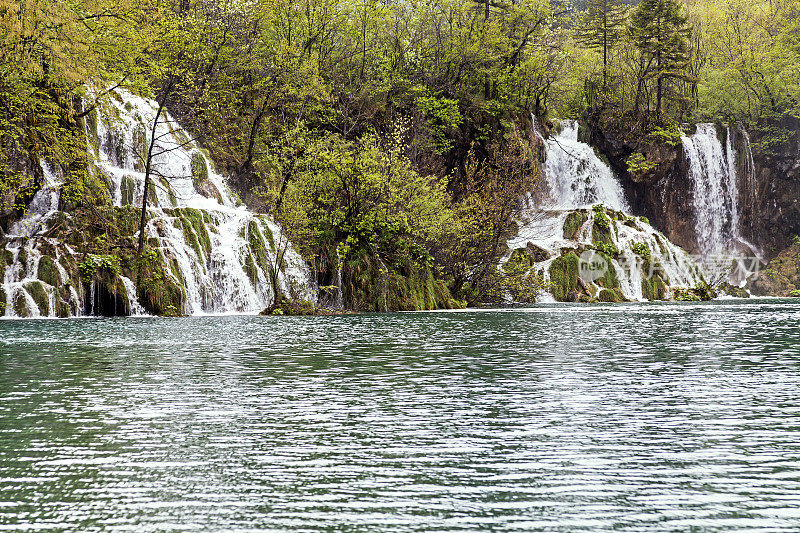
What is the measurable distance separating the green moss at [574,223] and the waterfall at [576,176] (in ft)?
21.2

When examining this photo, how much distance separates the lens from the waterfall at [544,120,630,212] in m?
67.4

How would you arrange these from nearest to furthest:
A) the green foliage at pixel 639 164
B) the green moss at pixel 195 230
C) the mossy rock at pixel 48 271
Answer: the mossy rock at pixel 48 271, the green moss at pixel 195 230, the green foliage at pixel 639 164

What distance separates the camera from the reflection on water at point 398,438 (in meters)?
7.46

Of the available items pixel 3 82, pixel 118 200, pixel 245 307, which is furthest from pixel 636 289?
pixel 3 82

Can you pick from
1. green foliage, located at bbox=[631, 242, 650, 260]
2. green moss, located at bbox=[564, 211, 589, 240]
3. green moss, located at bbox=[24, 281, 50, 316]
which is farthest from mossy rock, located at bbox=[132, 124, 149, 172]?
green foliage, located at bbox=[631, 242, 650, 260]

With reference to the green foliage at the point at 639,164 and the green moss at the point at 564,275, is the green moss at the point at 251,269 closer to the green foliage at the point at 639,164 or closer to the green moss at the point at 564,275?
the green moss at the point at 564,275

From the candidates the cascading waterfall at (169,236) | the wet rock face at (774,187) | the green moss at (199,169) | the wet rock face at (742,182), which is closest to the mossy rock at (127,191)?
the cascading waterfall at (169,236)

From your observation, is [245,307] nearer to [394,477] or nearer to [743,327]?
[743,327]

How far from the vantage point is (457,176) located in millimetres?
63062

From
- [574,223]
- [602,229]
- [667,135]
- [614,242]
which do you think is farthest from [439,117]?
[667,135]

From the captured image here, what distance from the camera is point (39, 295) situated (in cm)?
3322

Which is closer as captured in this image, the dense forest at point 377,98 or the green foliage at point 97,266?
the green foliage at point 97,266

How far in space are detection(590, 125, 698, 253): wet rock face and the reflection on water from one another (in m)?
53.2

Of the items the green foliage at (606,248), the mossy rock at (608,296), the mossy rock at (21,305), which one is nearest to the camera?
the mossy rock at (21,305)
